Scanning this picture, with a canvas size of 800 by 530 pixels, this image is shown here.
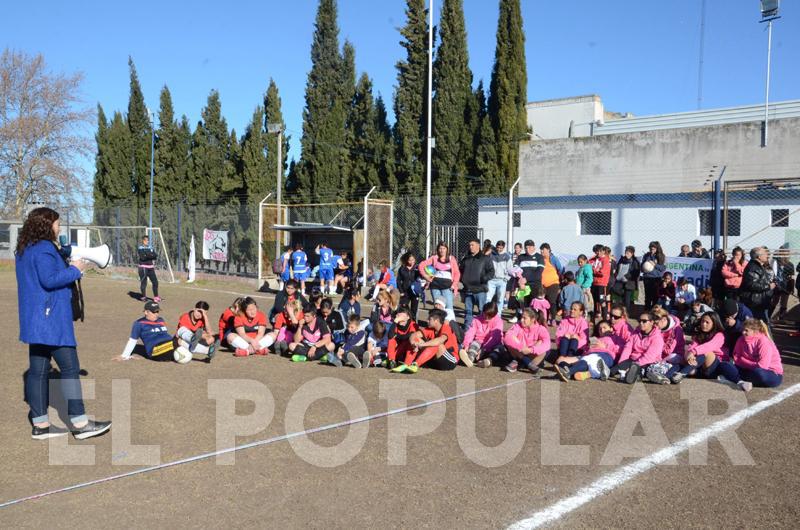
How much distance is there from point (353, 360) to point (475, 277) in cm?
354

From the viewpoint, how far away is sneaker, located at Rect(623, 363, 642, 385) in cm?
852

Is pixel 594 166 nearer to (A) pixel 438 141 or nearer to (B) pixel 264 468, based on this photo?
(A) pixel 438 141

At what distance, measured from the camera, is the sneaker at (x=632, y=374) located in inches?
335

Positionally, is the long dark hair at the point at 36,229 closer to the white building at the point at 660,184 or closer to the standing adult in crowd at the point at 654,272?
the standing adult in crowd at the point at 654,272

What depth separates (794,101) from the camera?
85.3 ft

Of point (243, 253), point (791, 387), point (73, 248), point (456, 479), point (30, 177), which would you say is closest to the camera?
point (456, 479)

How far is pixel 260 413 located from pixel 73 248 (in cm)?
236

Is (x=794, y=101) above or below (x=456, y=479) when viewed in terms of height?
above

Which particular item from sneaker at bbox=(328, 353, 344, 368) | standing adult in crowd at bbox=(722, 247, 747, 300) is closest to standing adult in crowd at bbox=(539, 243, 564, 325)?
standing adult in crowd at bbox=(722, 247, 747, 300)

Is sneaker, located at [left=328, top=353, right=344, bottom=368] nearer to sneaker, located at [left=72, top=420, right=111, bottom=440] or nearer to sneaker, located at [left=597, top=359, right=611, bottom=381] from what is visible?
sneaker, located at [left=597, top=359, right=611, bottom=381]

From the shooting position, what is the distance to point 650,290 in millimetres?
14430

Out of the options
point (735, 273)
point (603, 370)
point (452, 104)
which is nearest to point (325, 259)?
point (452, 104)

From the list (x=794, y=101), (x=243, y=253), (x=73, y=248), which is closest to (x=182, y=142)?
(x=243, y=253)

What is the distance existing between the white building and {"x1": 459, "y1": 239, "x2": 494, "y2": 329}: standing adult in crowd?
7.88 metres
